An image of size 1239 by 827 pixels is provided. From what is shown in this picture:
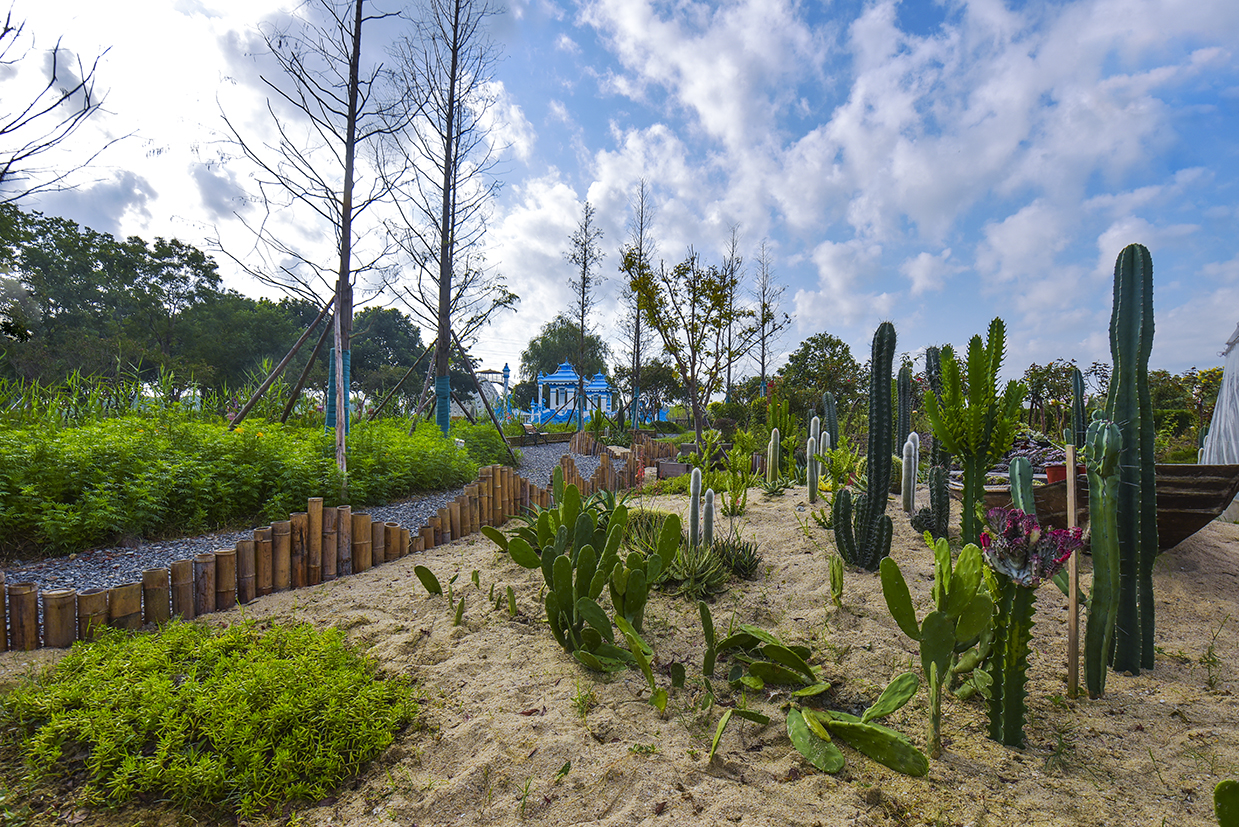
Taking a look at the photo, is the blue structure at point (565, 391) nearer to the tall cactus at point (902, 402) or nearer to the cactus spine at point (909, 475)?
the tall cactus at point (902, 402)

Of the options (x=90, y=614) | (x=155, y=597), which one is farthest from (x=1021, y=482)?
(x=90, y=614)

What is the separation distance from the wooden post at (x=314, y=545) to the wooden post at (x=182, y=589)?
1.97 feet

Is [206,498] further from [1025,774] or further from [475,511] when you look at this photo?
[1025,774]

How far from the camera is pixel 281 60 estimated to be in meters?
6.00

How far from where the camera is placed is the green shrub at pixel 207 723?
1634mm

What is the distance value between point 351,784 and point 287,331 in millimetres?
25715

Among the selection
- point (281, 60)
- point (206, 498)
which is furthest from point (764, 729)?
point (281, 60)

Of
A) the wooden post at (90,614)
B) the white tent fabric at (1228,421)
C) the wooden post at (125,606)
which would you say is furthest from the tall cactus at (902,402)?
the wooden post at (90,614)

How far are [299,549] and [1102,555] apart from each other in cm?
400

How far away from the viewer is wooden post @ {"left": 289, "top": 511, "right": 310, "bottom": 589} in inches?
128

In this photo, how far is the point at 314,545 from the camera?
131 inches

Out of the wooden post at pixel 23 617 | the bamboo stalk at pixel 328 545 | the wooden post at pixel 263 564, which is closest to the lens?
the wooden post at pixel 23 617

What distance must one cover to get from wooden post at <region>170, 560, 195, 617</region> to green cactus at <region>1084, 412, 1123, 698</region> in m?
4.08

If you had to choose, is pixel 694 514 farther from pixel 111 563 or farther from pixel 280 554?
pixel 111 563
